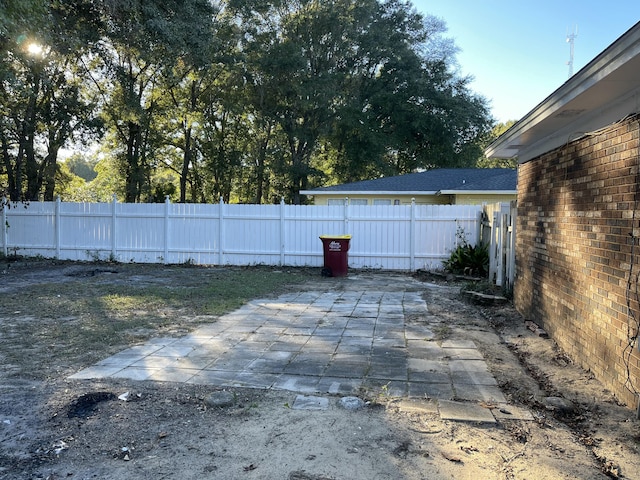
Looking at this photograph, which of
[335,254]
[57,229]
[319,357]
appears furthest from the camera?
[57,229]

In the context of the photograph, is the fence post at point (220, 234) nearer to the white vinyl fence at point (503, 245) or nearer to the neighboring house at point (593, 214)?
the white vinyl fence at point (503, 245)

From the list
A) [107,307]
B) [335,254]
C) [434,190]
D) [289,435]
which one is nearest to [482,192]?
[434,190]

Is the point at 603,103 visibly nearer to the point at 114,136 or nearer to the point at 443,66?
the point at 114,136

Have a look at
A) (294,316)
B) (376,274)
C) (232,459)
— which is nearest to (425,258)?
(376,274)

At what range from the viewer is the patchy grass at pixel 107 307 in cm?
477

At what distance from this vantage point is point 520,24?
12.4m

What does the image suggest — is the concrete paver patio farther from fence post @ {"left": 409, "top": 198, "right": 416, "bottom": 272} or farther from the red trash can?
fence post @ {"left": 409, "top": 198, "right": 416, "bottom": 272}

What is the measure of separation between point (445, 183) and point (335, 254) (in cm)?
897

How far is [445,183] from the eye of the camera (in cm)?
1797

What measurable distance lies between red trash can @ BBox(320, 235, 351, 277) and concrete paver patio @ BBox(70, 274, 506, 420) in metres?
3.68

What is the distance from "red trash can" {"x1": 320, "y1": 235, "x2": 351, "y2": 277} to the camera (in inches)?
417

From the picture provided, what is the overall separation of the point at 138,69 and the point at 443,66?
59.3ft

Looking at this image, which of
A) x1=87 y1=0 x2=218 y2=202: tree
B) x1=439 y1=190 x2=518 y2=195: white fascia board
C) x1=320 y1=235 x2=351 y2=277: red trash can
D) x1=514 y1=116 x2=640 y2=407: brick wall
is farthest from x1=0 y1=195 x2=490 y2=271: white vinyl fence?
x1=514 y1=116 x2=640 y2=407: brick wall

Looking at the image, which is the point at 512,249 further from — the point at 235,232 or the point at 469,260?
the point at 235,232
